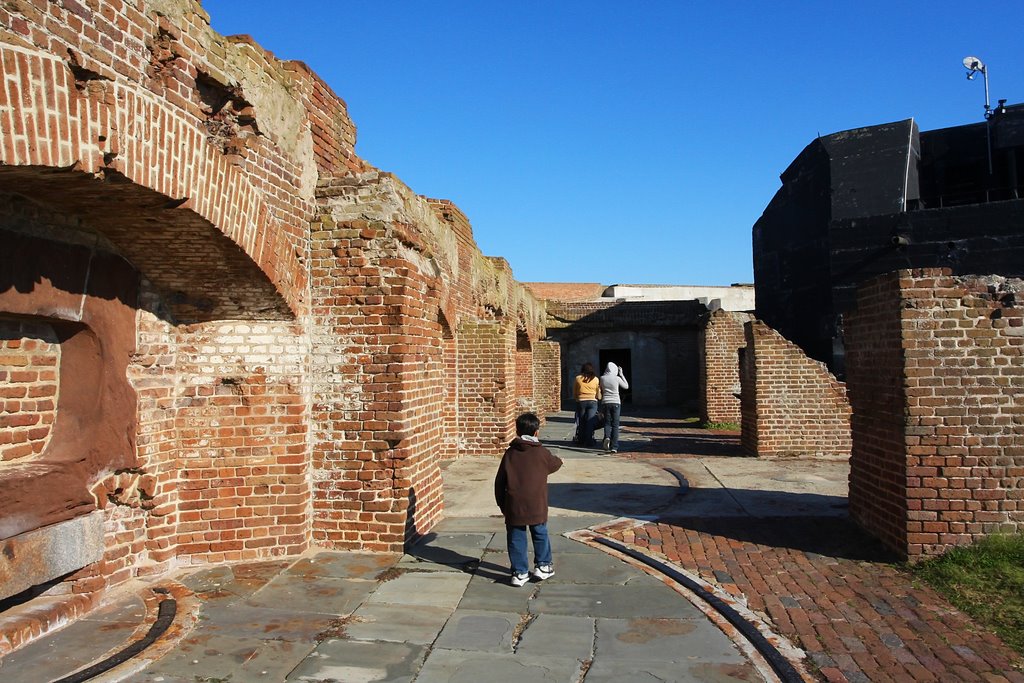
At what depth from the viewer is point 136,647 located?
3840 mm

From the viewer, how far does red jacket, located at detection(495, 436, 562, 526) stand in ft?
16.6

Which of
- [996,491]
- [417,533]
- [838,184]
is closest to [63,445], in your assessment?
[417,533]

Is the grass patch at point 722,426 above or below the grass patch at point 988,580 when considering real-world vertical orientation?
above

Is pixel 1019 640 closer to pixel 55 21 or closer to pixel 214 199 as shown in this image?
pixel 214 199

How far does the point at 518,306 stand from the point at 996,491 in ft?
40.8

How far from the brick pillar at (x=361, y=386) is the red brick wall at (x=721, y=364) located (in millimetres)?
12174

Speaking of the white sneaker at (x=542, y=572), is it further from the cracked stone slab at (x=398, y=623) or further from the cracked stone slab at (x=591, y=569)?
the cracked stone slab at (x=398, y=623)

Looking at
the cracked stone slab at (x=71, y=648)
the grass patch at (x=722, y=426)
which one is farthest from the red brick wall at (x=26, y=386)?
the grass patch at (x=722, y=426)

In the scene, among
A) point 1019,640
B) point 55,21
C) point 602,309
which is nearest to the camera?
point 55,21

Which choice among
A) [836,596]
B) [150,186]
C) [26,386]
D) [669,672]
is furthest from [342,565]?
Result: [836,596]

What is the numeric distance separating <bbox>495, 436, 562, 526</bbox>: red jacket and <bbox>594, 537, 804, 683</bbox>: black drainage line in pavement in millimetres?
1055

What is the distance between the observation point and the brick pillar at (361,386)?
564 centimetres

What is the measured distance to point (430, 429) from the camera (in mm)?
6469

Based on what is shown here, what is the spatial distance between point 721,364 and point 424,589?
42.8ft
